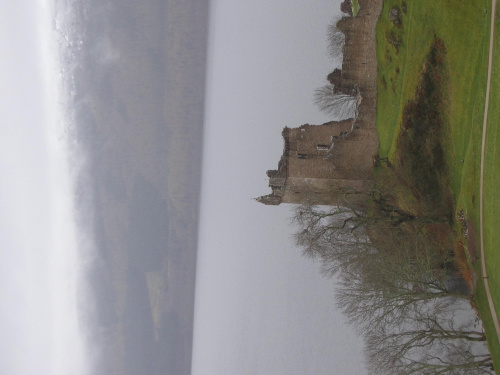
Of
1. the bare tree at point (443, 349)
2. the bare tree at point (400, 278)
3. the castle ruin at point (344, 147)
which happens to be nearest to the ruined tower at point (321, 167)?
the castle ruin at point (344, 147)

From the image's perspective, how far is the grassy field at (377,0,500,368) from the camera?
17781mm

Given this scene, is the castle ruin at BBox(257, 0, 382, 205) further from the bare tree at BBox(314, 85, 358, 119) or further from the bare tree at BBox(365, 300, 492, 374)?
the bare tree at BBox(365, 300, 492, 374)

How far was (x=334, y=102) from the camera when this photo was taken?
105 feet

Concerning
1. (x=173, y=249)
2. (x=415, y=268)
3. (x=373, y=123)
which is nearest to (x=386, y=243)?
(x=415, y=268)

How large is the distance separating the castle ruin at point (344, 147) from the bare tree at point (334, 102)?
371 centimetres

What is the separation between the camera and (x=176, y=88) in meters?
52.3

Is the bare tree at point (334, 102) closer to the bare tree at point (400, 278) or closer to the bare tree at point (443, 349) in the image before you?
the bare tree at point (400, 278)

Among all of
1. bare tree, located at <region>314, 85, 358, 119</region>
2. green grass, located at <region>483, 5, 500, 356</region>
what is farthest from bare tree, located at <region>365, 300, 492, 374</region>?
bare tree, located at <region>314, 85, 358, 119</region>

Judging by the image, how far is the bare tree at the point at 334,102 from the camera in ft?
103

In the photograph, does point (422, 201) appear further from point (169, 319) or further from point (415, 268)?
point (169, 319)

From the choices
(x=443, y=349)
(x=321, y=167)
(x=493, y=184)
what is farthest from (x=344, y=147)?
(x=443, y=349)

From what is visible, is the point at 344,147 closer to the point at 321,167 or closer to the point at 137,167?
the point at 321,167

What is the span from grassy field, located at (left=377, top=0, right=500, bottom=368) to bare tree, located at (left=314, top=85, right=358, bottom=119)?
5203 millimetres

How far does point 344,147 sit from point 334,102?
23.4 ft
